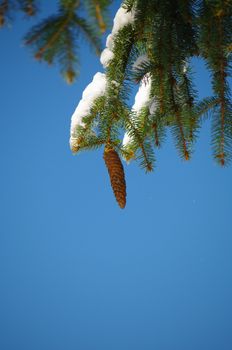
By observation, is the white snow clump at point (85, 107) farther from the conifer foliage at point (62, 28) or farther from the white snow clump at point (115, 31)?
the conifer foliage at point (62, 28)

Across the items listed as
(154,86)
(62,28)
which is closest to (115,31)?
(154,86)

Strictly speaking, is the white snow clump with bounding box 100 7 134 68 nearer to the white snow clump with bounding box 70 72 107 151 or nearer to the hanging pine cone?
the white snow clump with bounding box 70 72 107 151

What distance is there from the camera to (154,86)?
1384 millimetres

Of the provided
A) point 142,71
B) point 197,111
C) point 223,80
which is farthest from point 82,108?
point 223,80

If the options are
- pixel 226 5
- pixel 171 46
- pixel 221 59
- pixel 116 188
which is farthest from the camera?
pixel 116 188

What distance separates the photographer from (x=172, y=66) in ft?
4.40

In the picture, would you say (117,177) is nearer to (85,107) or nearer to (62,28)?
(85,107)

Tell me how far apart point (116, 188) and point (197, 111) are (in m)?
0.57

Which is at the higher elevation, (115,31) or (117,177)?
(115,31)

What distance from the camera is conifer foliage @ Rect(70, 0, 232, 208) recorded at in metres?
1.28

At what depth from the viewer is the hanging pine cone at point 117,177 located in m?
1.41

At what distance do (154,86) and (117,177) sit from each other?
472mm

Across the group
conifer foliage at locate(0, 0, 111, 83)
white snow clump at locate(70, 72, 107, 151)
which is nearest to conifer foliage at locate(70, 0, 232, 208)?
white snow clump at locate(70, 72, 107, 151)

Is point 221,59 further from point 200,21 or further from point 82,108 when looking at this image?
point 82,108
